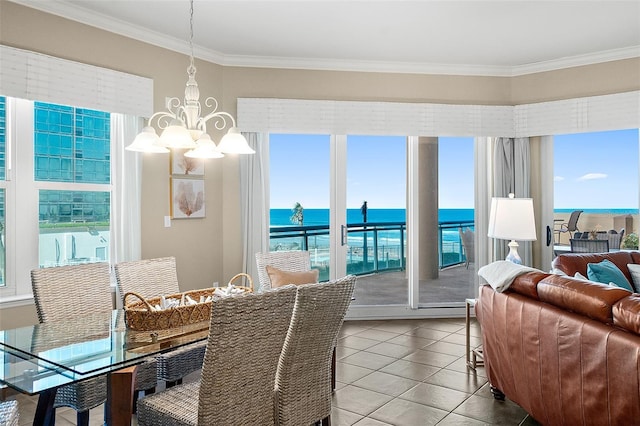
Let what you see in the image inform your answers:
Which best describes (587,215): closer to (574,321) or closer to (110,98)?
(574,321)

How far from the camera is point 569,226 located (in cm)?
545

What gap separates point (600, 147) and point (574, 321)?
378 centimetres

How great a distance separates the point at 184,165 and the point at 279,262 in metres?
1.51

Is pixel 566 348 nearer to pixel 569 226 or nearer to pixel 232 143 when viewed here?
pixel 232 143

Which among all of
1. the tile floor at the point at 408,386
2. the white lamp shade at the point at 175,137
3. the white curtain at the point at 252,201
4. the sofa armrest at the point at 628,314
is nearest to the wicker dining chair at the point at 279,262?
the tile floor at the point at 408,386

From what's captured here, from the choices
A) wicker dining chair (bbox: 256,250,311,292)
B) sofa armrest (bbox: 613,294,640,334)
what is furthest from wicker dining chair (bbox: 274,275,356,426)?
wicker dining chair (bbox: 256,250,311,292)

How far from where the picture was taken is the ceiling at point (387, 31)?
377 cm

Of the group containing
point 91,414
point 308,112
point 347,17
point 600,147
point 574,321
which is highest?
point 347,17

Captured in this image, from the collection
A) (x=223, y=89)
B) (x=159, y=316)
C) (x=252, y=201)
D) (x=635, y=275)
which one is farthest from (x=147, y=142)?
(x=635, y=275)

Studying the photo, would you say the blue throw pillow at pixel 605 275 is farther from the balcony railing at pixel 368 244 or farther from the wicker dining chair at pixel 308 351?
the wicker dining chair at pixel 308 351

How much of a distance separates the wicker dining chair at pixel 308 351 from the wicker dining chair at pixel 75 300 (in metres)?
0.97

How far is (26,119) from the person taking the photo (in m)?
3.58

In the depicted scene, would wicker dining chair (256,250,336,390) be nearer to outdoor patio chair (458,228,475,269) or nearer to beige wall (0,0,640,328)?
beige wall (0,0,640,328)

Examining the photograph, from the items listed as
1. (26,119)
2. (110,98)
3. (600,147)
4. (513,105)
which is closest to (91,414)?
(26,119)
